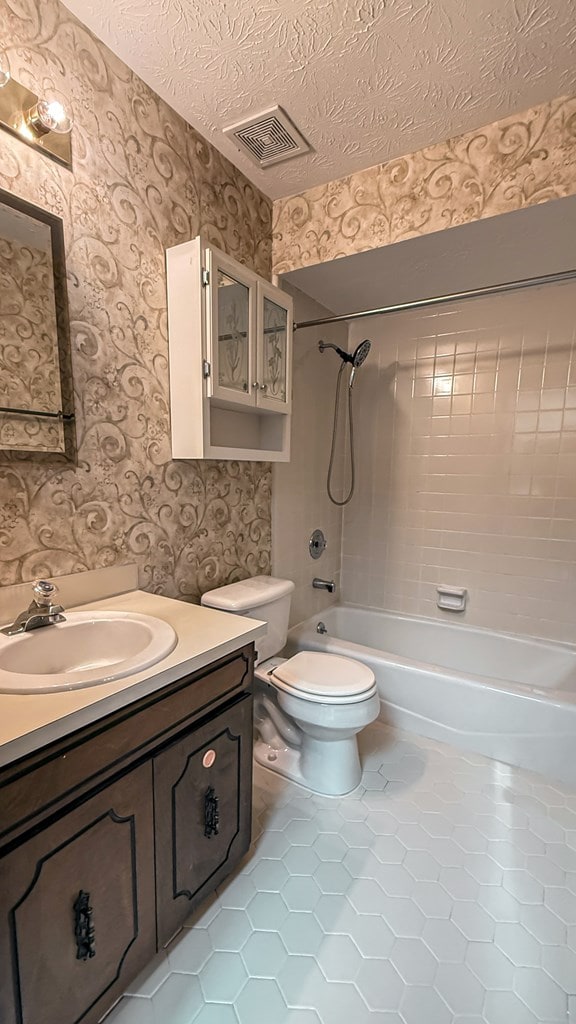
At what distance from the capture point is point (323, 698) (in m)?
1.50

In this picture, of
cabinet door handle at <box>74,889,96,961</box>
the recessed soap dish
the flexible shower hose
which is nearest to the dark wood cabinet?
cabinet door handle at <box>74,889,96,961</box>

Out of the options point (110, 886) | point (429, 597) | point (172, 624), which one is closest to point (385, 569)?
point (429, 597)

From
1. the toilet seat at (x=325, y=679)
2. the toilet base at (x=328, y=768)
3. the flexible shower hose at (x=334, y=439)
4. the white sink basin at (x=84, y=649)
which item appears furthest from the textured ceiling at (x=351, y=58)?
the toilet base at (x=328, y=768)

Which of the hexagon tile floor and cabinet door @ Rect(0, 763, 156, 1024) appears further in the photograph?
the hexagon tile floor

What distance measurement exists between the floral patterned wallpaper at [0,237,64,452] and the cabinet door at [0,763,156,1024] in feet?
2.70

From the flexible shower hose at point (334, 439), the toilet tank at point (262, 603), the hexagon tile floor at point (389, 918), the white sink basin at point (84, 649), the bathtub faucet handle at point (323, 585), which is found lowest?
the hexagon tile floor at point (389, 918)

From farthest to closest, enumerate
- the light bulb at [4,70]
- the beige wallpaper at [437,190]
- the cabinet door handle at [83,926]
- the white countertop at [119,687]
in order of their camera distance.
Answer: the beige wallpaper at [437,190], the light bulb at [4,70], the cabinet door handle at [83,926], the white countertop at [119,687]

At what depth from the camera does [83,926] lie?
2.53ft

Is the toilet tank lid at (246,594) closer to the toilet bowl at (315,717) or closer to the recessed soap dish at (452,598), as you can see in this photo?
the toilet bowl at (315,717)

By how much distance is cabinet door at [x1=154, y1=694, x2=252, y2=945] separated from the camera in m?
0.94

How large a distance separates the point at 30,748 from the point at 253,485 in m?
1.37

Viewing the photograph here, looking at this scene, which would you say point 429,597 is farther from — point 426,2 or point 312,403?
point 426,2

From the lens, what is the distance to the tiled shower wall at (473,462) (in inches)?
84.6

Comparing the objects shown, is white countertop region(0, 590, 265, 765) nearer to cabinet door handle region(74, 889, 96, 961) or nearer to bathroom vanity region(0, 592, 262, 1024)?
bathroom vanity region(0, 592, 262, 1024)
